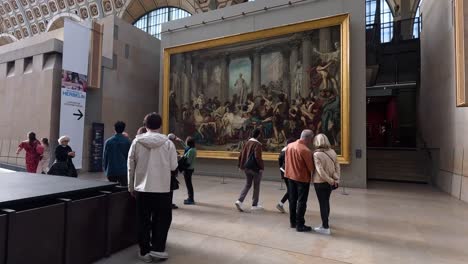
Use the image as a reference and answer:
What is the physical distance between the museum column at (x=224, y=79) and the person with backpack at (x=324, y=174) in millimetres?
7804

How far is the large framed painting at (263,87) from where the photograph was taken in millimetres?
9586

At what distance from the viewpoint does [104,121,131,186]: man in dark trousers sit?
15.3 ft

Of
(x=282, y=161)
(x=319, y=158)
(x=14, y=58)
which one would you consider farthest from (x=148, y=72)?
(x=319, y=158)

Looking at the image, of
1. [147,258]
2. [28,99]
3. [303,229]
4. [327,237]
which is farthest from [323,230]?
[28,99]

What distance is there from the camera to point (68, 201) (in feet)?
9.45

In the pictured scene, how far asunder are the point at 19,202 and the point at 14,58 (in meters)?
14.1

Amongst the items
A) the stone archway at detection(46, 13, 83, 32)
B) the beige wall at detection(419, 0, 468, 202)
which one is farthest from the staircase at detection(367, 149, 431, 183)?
the stone archway at detection(46, 13, 83, 32)

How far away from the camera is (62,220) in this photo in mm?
2830

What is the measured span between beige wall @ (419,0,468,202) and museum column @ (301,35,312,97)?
4213mm

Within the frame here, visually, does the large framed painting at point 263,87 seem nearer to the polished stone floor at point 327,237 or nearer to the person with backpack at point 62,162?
the polished stone floor at point 327,237

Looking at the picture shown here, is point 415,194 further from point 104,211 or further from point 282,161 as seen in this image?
point 104,211

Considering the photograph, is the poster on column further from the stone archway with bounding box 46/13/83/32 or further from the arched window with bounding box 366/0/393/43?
the stone archway with bounding box 46/13/83/32

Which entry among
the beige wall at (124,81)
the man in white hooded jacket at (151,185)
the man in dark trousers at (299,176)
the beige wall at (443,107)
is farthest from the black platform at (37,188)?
the beige wall at (124,81)

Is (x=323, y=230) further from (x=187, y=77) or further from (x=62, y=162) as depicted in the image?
A: (x=187, y=77)
